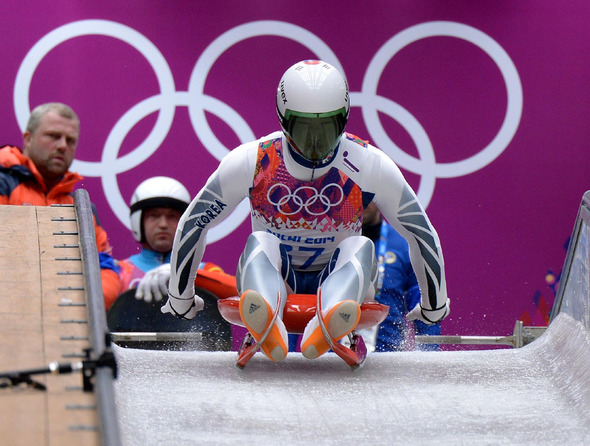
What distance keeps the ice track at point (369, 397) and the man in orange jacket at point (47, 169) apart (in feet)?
2.99

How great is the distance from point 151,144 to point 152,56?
484mm

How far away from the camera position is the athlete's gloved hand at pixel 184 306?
13.6 feet

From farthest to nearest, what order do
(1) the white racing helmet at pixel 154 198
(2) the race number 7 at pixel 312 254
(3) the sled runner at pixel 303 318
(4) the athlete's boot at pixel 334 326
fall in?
(1) the white racing helmet at pixel 154 198, (2) the race number 7 at pixel 312 254, (3) the sled runner at pixel 303 318, (4) the athlete's boot at pixel 334 326

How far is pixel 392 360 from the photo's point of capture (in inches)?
158

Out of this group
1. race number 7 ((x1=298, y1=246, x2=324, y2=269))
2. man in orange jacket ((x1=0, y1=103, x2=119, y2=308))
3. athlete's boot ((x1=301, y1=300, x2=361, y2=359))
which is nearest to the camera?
athlete's boot ((x1=301, y1=300, x2=361, y2=359))

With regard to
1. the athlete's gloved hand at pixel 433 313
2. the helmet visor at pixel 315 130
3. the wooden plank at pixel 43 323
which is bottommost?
the athlete's gloved hand at pixel 433 313

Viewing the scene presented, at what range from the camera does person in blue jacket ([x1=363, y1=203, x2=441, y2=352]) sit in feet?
15.8

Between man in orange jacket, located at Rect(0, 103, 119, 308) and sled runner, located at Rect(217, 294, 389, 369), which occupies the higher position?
man in orange jacket, located at Rect(0, 103, 119, 308)

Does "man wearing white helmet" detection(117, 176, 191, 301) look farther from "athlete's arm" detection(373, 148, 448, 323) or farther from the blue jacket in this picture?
"athlete's arm" detection(373, 148, 448, 323)

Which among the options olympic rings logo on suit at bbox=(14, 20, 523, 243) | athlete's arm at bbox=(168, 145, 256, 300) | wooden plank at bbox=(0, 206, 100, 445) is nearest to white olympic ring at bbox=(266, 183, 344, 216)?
athlete's arm at bbox=(168, 145, 256, 300)

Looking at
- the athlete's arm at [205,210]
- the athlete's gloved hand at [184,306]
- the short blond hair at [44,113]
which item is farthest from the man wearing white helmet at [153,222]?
the athlete's arm at [205,210]

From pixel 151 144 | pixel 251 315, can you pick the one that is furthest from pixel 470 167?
pixel 251 315

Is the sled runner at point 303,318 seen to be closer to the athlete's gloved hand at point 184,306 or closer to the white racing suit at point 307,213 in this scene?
the white racing suit at point 307,213

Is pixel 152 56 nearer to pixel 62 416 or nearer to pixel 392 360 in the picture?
pixel 392 360
